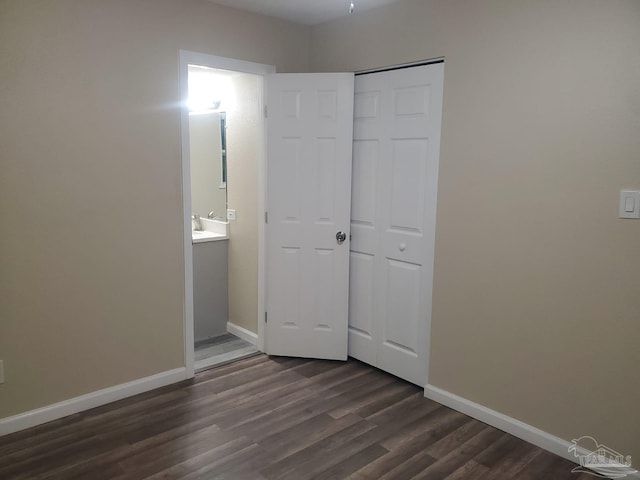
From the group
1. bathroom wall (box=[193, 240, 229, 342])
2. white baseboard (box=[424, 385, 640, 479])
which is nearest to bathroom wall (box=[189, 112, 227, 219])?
bathroom wall (box=[193, 240, 229, 342])

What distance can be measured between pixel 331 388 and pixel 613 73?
7.91ft

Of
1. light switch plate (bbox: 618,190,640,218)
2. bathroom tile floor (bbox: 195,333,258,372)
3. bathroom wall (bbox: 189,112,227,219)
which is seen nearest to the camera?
light switch plate (bbox: 618,190,640,218)

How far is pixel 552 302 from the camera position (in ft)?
8.11

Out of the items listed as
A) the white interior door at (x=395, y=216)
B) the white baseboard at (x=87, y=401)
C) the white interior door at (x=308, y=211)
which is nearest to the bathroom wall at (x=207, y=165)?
the white interior door at (x=308, y=211)

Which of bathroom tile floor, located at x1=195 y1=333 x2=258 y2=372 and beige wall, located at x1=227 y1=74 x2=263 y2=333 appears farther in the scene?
beige wall, located at x1=227 y1=74 x2=263 y2=333

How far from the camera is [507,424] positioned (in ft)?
8.81

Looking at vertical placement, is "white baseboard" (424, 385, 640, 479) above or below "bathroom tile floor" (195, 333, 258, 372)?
above

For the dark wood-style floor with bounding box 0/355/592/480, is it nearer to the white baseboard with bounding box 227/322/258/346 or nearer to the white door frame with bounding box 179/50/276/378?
the white door frame with bounding box 179/50/276/378

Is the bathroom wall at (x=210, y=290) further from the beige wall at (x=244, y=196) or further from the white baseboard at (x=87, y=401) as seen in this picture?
the white baseboard at (x=87, y=401)

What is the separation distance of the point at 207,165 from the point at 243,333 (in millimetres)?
1567

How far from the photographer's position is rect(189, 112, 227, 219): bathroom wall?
425 cm

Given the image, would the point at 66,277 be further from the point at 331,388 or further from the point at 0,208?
the point at 331,388

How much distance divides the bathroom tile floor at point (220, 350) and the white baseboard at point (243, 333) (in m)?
0.03

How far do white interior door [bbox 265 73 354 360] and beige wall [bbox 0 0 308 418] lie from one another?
25.4 inches
